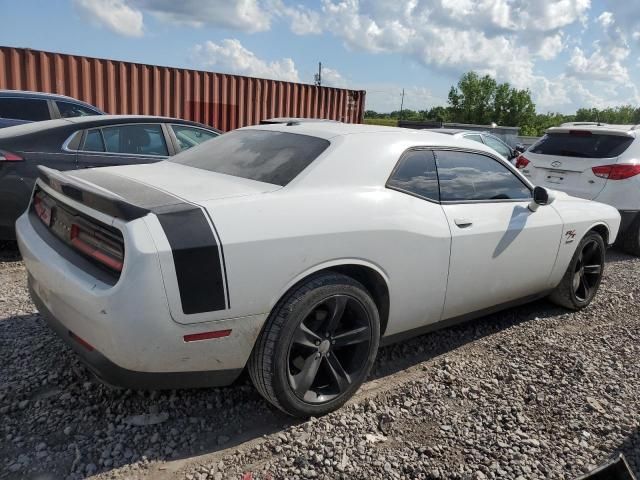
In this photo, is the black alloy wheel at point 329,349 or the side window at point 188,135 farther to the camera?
the side window at point 188,135

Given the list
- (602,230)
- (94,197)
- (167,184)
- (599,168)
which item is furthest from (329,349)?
(599,168)

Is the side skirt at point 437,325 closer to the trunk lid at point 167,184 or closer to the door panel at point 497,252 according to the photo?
the door panel at point 497,252

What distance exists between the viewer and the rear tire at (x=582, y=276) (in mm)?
4414

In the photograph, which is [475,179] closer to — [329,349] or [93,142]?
[329,349]

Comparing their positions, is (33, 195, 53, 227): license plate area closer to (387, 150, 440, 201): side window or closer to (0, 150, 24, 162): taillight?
(387, 150, 440, 201): side window

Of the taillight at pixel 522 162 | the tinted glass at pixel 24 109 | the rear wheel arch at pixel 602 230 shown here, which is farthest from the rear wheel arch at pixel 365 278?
the tinted glass at pixel 24 109

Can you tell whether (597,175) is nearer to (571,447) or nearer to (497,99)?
(571,447)

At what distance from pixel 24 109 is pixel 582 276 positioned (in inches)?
269

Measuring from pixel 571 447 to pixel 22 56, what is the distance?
35.0 feet

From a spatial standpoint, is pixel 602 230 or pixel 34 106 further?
pixel 34 106

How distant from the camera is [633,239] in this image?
6.87 metres

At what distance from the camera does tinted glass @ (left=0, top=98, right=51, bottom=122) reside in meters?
6.62

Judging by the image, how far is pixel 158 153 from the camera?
5.77 meters

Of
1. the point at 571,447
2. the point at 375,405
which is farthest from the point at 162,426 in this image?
the point at 571,447
